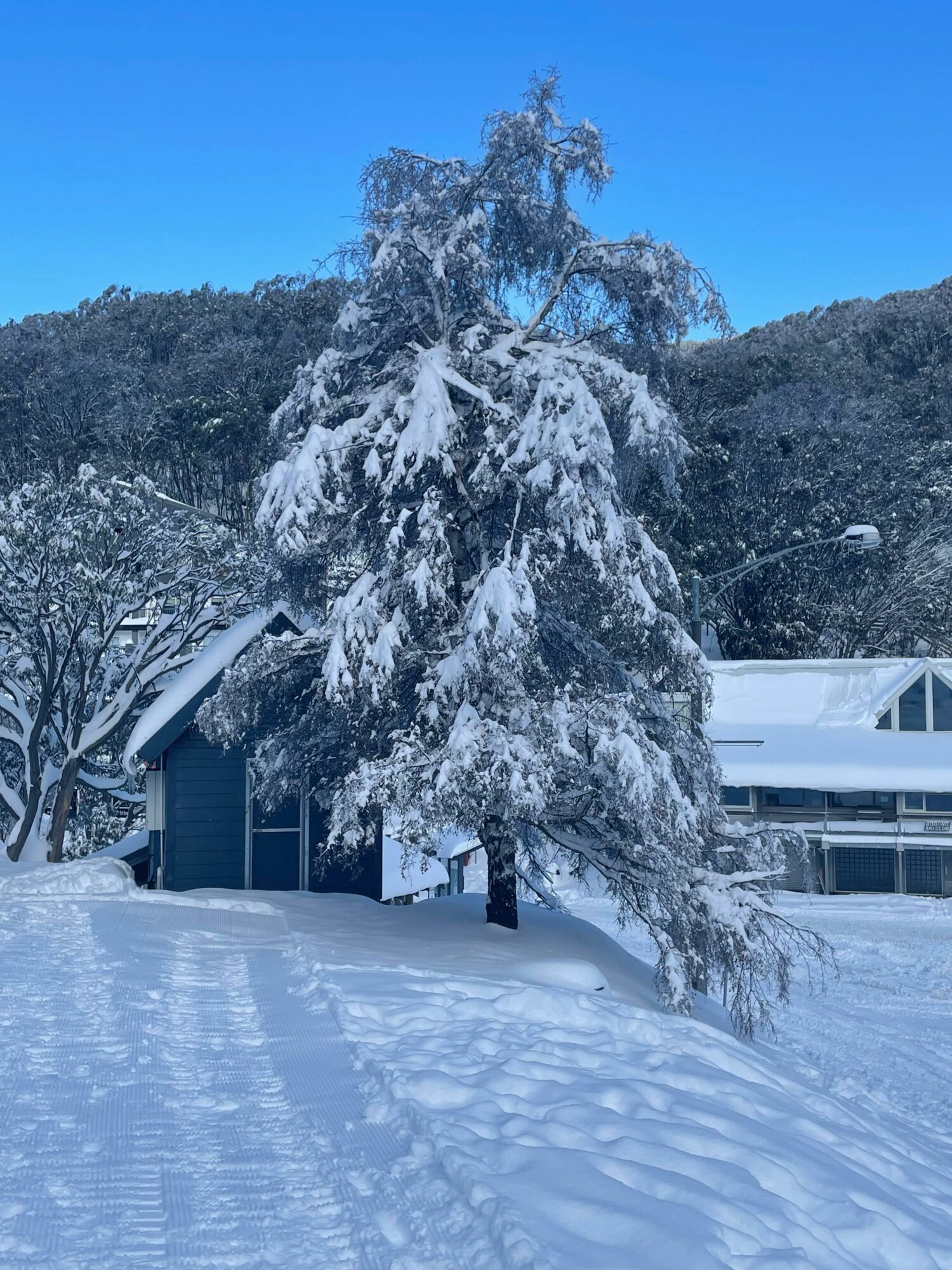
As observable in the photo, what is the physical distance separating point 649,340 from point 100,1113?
9.11 m

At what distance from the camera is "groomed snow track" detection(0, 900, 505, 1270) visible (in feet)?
13.9

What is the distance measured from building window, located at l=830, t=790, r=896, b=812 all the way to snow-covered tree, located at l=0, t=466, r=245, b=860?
14666 mm

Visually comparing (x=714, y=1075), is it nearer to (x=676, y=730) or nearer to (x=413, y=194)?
(x=676, y=730)

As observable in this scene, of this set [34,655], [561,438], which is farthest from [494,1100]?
[34,655]

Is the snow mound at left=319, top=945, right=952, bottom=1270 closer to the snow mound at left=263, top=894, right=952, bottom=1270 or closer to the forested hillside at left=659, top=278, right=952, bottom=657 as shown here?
the snow mound at left=263, top=894, right=952, bottom=1270

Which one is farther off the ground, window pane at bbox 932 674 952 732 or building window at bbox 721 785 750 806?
window pane at bbox 932 674 952 732

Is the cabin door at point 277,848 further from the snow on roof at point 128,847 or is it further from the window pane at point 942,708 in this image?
the window pane at point 942,708

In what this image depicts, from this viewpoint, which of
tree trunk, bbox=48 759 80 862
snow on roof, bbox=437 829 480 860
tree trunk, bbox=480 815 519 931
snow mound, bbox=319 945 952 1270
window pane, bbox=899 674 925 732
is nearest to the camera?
snow mound, bbox=319 945 952 1270

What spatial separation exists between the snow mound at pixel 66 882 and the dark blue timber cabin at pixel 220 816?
3.52 ft

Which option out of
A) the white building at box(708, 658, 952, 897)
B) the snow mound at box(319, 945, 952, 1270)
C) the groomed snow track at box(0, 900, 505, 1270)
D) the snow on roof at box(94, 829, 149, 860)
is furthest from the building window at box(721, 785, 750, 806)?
the groomed snow track at box(0, 900, 505, 1270)

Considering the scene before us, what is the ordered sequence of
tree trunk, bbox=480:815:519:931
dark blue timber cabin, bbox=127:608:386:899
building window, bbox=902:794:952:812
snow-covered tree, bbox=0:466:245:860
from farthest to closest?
building window, bbox=902:794:952:812 < snow-covered tree, bbox=0:466:245:860 < dark blue timber cabin, bbox=127:608:386:899 < tree trunk, bbox=480:815:519:931

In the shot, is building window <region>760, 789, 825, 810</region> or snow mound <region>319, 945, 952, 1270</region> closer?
snow mound <region>319, 945, 952, 1270</region>

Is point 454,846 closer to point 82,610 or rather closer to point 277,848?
point 277,848

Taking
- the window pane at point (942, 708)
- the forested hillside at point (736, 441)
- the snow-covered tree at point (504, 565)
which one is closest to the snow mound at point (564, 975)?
the snow-covered tree at point (504, 565)
